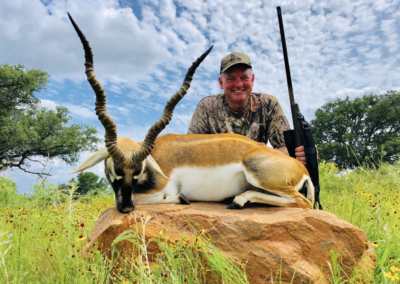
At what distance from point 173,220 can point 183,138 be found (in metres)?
1.64

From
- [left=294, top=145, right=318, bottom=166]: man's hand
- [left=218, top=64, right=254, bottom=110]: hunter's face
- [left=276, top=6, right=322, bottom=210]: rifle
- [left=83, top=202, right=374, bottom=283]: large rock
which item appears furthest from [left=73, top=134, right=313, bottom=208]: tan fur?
[left=218, top=64, right=254, bottom=110]: hunter's face

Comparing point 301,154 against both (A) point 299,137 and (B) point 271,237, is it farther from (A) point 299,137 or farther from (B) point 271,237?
A: (B) point 271,237

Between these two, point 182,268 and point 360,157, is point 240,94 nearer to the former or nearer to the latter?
point 182,268

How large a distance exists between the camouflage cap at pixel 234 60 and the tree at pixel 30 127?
67.2 ft

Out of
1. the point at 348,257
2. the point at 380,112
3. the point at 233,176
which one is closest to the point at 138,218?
the point at 233,176

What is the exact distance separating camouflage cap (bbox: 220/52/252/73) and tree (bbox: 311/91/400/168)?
83.5 ft

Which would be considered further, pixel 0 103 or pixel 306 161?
pixel 0 103

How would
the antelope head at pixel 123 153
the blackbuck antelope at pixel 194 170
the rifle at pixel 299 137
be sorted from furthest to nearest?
1. the rifle at pixel 299 137
2. the blackbuck antelope at pixel 194 170
3. the antelope head at pixel 123 153

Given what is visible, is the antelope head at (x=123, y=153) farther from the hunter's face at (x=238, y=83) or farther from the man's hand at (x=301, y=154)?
the hunter's face at (x=238, y=83)

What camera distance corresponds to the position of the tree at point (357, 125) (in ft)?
96.9

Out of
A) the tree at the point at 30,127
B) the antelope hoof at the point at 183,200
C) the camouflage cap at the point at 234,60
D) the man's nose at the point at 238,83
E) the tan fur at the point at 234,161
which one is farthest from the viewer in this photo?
the tree at the point at 30,127

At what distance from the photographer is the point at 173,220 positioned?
3.45m

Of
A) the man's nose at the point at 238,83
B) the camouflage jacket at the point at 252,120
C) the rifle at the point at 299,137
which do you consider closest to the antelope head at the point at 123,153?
the rifle at the point at 299,137

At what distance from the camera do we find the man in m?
6.70
